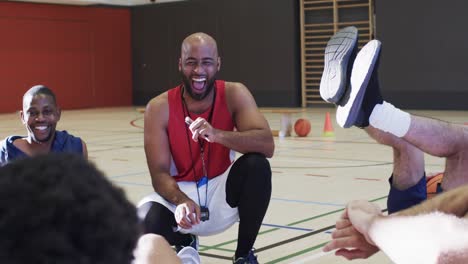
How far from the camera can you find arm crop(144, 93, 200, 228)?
10.2 ft

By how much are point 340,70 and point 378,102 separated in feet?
0.88

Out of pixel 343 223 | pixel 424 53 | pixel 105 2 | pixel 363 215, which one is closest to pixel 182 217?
pixel 343 223

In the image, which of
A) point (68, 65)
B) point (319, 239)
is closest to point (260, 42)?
point (68, 65)

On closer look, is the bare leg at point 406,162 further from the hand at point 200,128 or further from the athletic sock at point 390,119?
the hand at point 200,128

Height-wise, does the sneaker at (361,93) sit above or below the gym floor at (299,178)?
above

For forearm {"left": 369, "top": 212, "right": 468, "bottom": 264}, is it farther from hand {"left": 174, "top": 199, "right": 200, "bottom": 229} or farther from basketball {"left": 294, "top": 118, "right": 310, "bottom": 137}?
basketball {"left": 294, "top": 118, "right": 310, "bottom": 137}

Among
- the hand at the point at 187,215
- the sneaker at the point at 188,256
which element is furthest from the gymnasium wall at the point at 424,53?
the sneaker at the point at 188,256

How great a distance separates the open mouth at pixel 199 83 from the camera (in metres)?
3.29

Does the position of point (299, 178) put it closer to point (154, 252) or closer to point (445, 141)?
point (445, 141)

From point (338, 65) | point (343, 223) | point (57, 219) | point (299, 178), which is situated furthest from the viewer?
point (299, 178)

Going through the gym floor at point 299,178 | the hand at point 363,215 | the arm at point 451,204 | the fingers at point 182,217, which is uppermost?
the arm at point 451,204

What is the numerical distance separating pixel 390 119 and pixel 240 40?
13373mm

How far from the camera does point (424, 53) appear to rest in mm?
13266

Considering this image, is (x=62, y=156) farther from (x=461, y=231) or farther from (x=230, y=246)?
(x=230, y=246)
